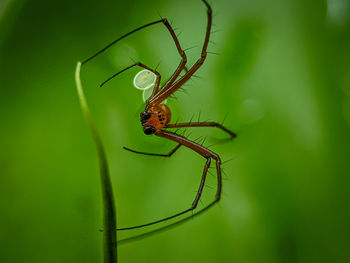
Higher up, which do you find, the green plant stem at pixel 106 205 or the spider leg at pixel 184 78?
the spider leg at pixel 184 78

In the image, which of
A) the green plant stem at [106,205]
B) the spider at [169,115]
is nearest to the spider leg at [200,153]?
the spider at [169,115]

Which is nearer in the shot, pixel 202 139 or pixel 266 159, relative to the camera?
pixel 266 159

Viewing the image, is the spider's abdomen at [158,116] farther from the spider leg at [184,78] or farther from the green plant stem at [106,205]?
the green plant stem at [106,205]

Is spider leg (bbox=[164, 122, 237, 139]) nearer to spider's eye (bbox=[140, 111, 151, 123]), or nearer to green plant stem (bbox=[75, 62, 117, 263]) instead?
spider's eye (bbox=[140, 111, 151, 123])

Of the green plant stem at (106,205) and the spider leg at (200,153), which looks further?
the spider leg at (200,153)

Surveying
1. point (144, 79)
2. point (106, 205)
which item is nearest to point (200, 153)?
point (144, 79)

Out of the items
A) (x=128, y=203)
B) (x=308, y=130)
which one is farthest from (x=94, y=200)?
(x=308, y=130)

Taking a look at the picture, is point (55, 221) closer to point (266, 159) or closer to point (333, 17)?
point (266, 159)

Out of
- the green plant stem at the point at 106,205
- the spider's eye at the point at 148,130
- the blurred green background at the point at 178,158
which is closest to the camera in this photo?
the green plant stem at the point at 106,205
